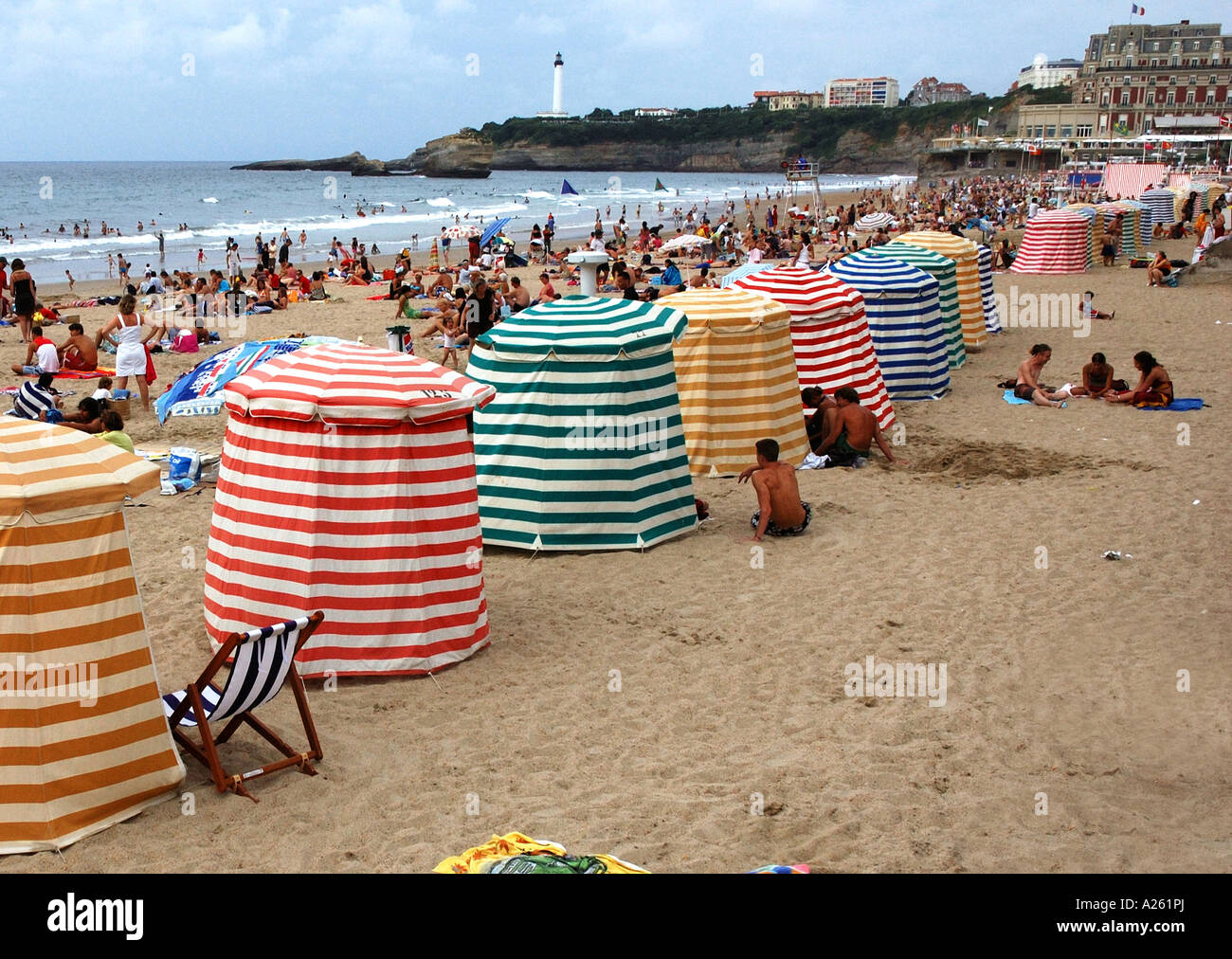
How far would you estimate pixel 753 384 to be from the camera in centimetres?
964

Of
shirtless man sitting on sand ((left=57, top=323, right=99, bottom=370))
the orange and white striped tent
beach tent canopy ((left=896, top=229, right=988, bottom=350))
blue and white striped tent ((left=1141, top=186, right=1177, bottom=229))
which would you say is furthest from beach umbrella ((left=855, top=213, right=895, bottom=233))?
the orange and white striped tent

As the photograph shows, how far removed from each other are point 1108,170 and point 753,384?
50.3 meters

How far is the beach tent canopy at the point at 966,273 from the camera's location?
52.3 feet

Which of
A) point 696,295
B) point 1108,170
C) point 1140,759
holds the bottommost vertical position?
point 1140,759

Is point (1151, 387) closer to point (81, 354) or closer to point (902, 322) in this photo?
point (902, 322)

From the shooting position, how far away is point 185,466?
9.79 m

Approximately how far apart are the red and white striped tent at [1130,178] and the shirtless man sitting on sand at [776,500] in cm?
4816

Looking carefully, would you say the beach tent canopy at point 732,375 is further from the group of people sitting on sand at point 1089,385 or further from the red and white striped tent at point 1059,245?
the red and white striped tent at point 1059,245

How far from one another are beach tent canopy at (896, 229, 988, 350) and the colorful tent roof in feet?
1.81

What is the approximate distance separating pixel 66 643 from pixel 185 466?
573 cm

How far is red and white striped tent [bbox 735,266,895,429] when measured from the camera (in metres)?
10.9

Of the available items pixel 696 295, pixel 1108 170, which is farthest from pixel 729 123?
pixel 696 295

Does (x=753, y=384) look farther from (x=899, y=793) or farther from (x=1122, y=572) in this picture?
(x=899, y=793)
